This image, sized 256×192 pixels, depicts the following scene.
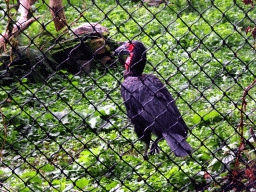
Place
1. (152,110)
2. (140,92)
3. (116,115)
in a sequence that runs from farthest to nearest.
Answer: (116,115) → (140,92) → (152,110)

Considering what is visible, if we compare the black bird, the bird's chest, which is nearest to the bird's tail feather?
the black bird

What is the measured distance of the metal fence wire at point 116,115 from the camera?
217cm

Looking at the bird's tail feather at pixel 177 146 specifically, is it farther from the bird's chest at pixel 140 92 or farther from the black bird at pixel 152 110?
the bird's chest at pixel 140 92

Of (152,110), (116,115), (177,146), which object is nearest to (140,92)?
(152,110)

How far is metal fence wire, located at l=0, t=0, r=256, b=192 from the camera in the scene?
7.13 feet

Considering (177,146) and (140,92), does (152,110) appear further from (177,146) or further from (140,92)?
(177,146)

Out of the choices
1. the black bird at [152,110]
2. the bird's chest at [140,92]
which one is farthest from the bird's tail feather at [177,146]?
the bird's chest at [140,92]

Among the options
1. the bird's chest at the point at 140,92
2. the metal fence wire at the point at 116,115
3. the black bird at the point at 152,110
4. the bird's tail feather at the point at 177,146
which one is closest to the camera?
the metal fence wire at the point at 116,115

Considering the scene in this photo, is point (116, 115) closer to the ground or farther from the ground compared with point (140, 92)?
farther from the ground

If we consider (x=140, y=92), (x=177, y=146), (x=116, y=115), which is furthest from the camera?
(x=116, y=115)

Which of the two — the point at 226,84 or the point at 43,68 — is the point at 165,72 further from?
the point at 43,68

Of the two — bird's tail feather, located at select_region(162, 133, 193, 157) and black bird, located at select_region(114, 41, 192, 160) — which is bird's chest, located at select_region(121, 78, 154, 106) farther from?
bird's tail feather, located at select_region(162, 133, 193, 157)

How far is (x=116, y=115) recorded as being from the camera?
14.6ft

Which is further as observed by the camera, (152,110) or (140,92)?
(140,92)
